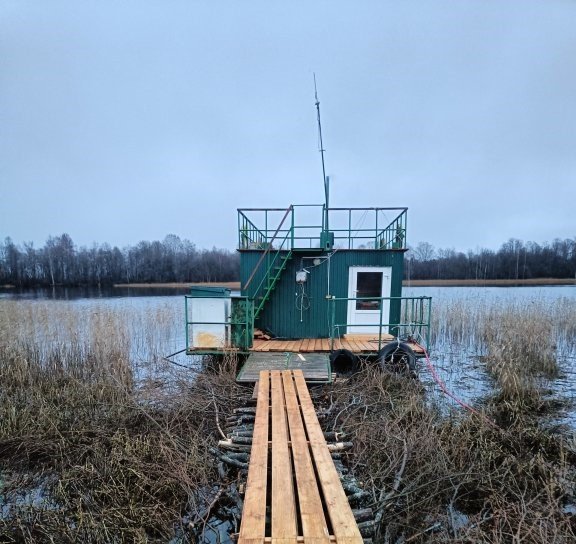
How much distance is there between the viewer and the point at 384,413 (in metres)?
6.01

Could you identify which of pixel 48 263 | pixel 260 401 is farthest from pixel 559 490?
pixel 48 263

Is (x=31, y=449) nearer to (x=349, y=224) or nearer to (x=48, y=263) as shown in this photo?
(x=349, y=224)

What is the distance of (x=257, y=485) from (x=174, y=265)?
7093cm

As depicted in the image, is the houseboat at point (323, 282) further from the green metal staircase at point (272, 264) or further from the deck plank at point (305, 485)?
the deck plank at point (305, 485)

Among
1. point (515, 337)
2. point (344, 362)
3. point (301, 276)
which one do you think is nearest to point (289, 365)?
point (344, 362)

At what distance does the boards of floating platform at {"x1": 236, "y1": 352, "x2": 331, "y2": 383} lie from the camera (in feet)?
21.5

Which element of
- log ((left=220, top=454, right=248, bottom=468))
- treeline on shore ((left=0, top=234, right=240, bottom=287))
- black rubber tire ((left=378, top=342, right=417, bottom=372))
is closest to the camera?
log ((left=220, top=454, right=248, bottom=468))

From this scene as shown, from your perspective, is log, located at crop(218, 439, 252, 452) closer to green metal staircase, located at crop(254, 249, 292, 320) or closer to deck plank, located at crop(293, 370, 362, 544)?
deck plank, located at crop(293, 370, 362, 544)

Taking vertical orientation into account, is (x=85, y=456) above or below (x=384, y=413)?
below

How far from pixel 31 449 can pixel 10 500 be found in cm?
102

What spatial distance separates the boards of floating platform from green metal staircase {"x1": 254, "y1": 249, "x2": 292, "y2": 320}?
59.3 inches

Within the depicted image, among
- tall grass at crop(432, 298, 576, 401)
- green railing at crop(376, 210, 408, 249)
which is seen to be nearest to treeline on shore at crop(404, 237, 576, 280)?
tall grass at crop(432, 298, 576, 401)

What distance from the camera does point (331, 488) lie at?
2.99m

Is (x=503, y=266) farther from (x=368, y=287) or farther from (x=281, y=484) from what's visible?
(x=281, y=484)
